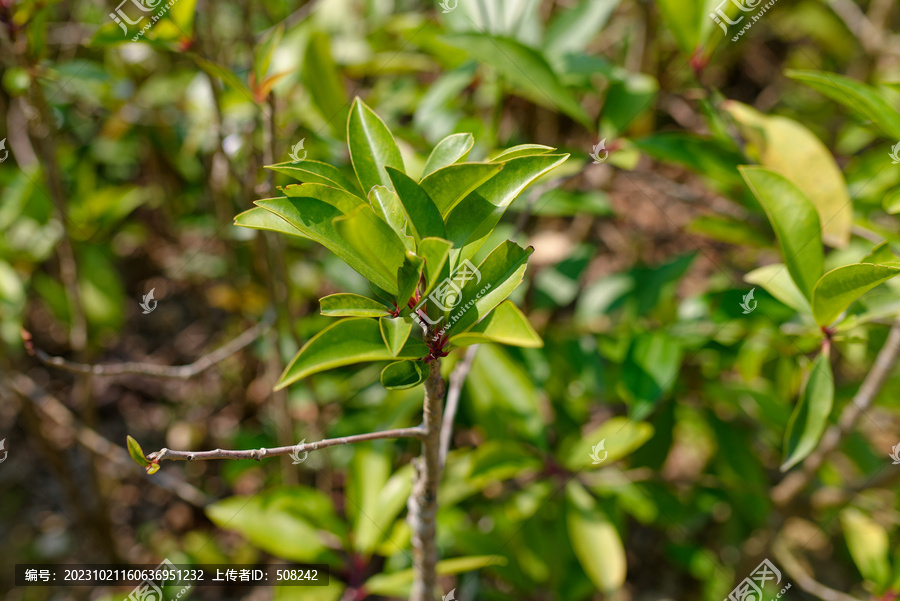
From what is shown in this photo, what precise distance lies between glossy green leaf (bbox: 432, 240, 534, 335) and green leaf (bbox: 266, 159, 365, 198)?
163mm

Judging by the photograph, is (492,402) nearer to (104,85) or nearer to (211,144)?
(211,144)

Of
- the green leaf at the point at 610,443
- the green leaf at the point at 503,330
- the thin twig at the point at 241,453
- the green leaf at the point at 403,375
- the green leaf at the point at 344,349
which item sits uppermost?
the green leaf at the point at 503,330

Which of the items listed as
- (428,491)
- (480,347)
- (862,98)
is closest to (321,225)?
(428,491)

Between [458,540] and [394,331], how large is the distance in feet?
2.58

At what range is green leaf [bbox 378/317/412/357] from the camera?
1.98 feet

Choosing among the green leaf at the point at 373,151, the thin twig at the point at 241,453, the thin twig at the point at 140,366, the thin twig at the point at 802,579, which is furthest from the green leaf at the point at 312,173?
the thin twig at the point at 802,579

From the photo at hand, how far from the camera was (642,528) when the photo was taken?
181 centimetres

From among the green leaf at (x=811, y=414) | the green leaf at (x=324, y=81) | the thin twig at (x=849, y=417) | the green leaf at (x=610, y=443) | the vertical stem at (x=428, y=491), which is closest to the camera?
the vertical stem at (x=428, y=491)

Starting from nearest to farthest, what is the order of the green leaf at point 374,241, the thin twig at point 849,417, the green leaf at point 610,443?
1. the green leaf at point 374,241
2. the thin twig at point 849,417
3. the green leaf at point 610,443

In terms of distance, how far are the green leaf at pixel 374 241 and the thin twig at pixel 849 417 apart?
0.73 m

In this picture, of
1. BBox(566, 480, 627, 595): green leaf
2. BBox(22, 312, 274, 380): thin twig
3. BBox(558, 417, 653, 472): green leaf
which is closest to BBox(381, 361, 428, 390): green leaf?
BBox(22, 312, 274, 380): thin twig

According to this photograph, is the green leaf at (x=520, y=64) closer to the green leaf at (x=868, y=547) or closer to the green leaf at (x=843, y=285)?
the green leaf at (x=843, y=285)

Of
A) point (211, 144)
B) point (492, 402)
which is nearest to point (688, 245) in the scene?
point (492, 402)

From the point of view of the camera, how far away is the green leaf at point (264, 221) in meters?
0.64
